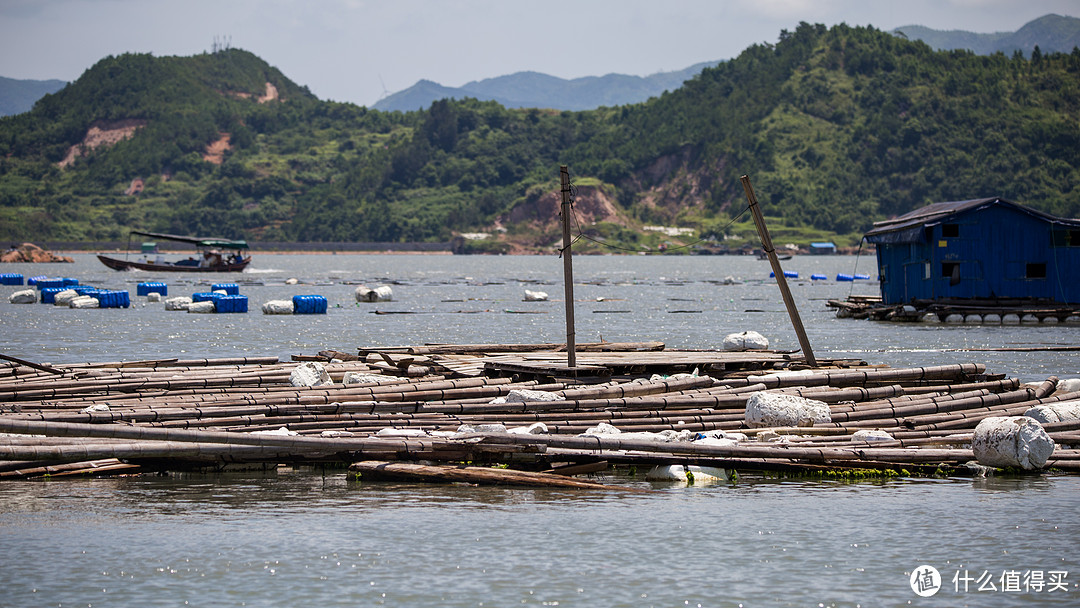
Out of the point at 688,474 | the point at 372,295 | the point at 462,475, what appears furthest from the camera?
the point at 372,295

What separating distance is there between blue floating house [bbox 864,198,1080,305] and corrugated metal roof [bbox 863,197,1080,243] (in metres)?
0.04

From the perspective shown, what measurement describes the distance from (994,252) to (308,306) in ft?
109

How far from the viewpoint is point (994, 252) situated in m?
48.2

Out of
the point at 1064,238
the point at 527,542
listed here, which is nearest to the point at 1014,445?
the point at 527,542

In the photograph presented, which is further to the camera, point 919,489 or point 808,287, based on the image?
point 808,287

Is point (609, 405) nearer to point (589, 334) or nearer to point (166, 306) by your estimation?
point (589, 334)

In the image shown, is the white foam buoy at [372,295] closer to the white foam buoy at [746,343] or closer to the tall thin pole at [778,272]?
the white foam buoy at [746,343]

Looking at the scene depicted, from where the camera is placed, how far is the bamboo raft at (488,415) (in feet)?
49.2

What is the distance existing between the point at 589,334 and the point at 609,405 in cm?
2691

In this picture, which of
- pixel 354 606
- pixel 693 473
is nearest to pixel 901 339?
pixel 693 473

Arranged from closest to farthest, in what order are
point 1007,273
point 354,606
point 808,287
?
point 354,606 → point 1007,273 → point 808,287

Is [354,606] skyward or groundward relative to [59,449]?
groundward

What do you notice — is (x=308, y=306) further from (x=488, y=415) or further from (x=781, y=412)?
(x=781, y=412)

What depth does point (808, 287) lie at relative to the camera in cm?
9688
